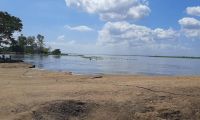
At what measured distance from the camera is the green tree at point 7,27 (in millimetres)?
59719

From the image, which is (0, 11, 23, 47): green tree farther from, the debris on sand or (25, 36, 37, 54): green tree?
(25, 36, 37, 54): green tree

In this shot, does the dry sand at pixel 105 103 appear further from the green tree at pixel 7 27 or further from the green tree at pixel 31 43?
the green tree at pixel 31 43

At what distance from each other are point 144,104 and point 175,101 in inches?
45.3

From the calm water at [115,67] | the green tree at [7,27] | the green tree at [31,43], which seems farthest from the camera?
the green tree at [31,43]

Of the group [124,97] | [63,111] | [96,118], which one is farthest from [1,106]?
[124,97]

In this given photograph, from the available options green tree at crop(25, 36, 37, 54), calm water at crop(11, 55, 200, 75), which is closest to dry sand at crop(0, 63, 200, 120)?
calm water at crop(11, 55, 200, 75)

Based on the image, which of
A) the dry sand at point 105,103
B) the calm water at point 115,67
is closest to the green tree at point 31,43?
the calm water at point 115,67

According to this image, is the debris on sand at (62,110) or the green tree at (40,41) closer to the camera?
the debris on sand at (62,110)

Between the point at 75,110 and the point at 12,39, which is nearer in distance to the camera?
the point at 75,110

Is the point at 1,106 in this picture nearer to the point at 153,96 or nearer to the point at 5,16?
the point at 153,96

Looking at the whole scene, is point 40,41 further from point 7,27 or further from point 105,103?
point 105,103

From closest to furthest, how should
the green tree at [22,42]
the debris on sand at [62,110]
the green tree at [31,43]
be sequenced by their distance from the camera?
the debris on sand at [62,110], the green tree at [22,42], the green tree at [31,43]

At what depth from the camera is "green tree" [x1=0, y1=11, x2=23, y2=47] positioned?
5972 centimetres

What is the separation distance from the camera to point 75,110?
12.1 m
